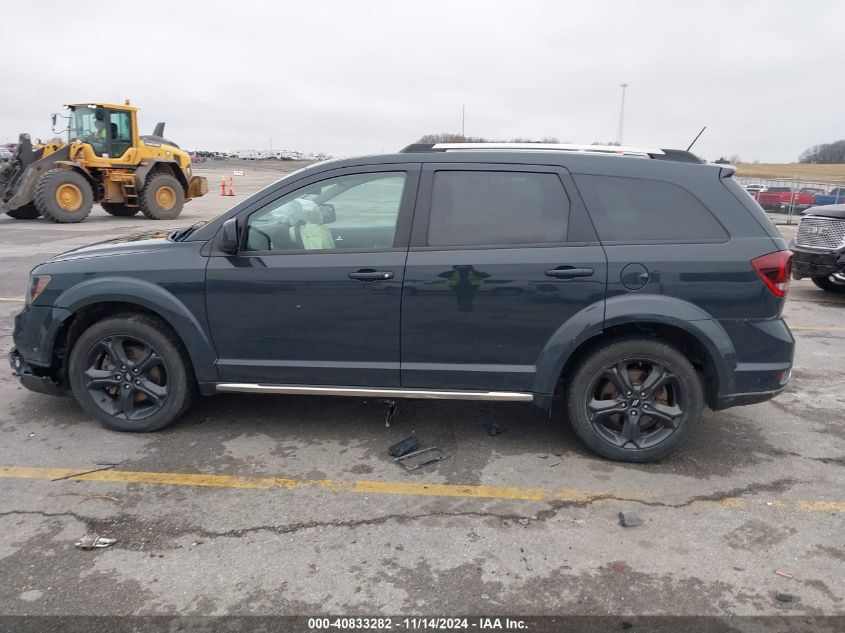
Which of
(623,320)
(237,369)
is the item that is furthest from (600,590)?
(237,369)

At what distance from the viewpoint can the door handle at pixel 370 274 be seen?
3.80m

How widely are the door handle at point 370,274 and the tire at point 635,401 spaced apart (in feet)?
4.20

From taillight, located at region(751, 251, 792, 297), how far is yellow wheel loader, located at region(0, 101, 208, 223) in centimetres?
1704

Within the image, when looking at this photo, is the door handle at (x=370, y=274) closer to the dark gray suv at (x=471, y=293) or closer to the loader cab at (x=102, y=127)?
the dark gray suv at (x=471, y=293)

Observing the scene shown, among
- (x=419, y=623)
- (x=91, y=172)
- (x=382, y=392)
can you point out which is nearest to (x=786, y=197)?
(x=91, y=172)

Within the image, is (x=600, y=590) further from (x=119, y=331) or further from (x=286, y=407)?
(x=119, y=331)

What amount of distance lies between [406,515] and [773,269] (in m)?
2.45

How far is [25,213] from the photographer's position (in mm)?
17438

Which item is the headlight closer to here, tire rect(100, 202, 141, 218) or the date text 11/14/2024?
the date text 11/14/2024

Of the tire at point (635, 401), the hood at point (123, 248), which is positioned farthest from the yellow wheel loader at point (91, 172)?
the tire at point (635, 401)

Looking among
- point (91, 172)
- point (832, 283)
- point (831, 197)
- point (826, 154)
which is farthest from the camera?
point (826, 154)

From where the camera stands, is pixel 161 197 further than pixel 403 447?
Yes

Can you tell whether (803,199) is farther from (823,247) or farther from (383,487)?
(383,487)

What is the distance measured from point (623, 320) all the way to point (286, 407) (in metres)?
2.45
